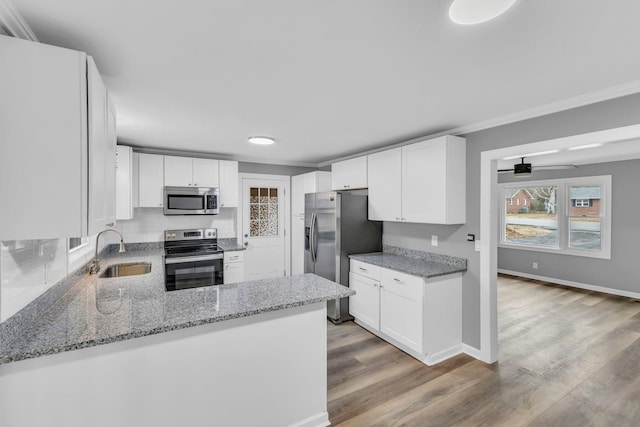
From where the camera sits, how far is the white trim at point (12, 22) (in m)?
1.18

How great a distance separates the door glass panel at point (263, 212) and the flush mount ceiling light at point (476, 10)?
4.18 metres

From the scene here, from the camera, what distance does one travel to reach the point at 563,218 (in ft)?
18.9

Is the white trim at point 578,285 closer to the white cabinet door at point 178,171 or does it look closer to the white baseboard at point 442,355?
the white baseboard at point 442,355

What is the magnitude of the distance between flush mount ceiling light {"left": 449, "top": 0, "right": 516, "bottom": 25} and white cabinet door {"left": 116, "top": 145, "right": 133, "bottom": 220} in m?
3.77

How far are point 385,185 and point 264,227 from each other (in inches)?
94.3

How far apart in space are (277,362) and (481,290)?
6.92 feet

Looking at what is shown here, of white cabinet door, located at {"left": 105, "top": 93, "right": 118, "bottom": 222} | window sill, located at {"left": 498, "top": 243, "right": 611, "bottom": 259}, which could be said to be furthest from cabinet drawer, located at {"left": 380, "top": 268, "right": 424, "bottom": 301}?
window sill, located at {"left": 498, "top": 243, "right": 611, "bottom": 259}

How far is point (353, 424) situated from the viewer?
205 centimetres

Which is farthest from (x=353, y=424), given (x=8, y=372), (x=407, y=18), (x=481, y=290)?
(x=407, y=18)

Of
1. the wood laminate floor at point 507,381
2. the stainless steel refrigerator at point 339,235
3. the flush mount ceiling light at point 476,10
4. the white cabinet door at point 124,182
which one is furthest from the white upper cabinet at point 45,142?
the stainless steel refrigerator at point 339,235

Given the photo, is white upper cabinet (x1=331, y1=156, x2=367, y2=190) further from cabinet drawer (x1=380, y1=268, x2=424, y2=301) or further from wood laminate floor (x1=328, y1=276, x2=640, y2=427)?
wood laminate floor (x1=328, y1=276, x2=640, y2=427)

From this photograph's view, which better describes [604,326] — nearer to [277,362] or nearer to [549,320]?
[549,320]

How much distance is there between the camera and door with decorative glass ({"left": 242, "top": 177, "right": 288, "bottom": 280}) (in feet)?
16.4

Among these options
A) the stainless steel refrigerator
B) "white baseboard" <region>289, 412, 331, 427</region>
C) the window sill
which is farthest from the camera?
the window sill
